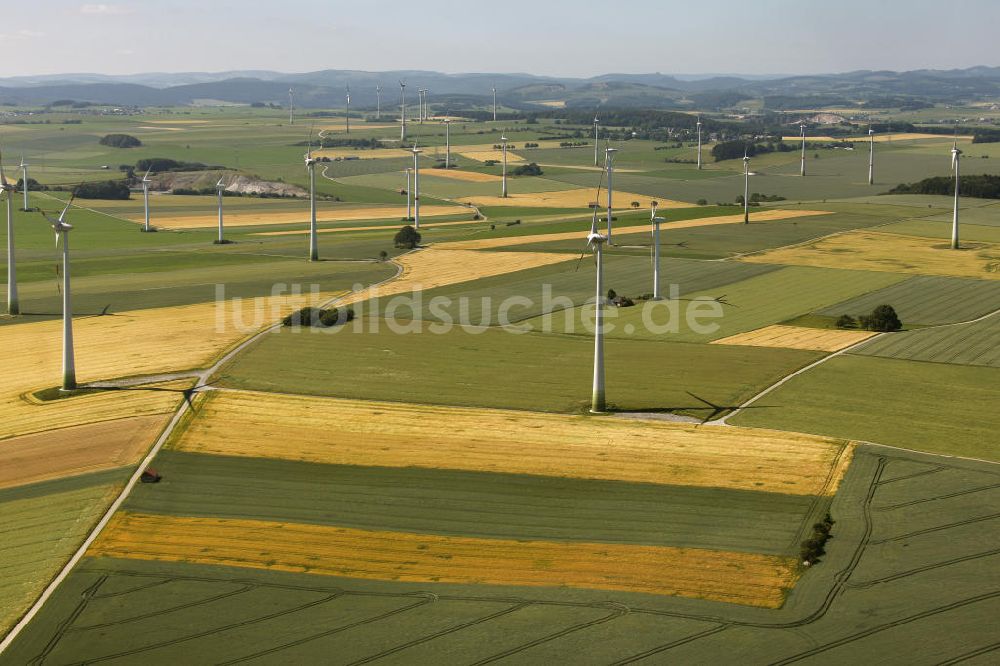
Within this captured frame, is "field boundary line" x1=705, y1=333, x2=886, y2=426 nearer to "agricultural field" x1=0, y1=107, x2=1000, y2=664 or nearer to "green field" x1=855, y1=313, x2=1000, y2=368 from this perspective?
"agricultural field" x1=0, y1=107, x2=1000, y2=664

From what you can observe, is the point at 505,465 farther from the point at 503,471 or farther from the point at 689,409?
the point at 689,409

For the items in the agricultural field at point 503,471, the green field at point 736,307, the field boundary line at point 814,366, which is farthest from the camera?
the green field at point 736,307

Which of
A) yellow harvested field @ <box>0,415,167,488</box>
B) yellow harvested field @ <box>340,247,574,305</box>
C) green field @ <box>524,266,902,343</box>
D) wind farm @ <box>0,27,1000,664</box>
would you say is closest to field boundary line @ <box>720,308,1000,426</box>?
wind farm @ <box>0,27,1000,664</box>

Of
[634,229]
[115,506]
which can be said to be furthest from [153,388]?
[634,229]

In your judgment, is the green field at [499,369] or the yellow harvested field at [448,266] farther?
the yellow harvested field at [448,266]

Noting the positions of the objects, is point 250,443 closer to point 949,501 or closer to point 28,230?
point 949,501

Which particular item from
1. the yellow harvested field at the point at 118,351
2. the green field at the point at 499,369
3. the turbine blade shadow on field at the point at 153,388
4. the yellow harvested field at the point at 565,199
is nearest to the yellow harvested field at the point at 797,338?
the green field at the point at 499,369

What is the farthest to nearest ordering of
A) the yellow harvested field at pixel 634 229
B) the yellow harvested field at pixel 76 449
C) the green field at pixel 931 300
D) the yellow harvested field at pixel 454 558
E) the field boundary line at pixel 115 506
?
the yellow harvested field at pixel 634 229, the green field at pixel 931 300, the yellow harvested field at pixel 76 449, the yellow harvested field at pixel 454 558, the field boundary line at pixel 115 506

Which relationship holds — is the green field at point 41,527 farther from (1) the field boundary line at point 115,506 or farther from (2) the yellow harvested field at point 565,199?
(2) the yellow harvested field at point 565,199
